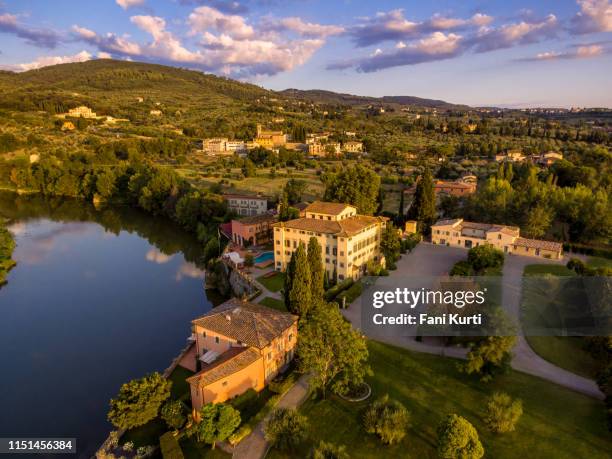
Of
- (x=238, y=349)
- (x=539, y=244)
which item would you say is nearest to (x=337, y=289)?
(x=238, y=349)

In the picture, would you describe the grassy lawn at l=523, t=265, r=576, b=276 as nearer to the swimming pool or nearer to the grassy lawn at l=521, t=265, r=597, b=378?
the grassy lawn at l=521, t=265, r=597, b=378

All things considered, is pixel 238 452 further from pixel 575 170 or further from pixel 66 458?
pixel 575 170

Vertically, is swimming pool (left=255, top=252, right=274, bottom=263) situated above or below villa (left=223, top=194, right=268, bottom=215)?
below

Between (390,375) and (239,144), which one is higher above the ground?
(239,144)

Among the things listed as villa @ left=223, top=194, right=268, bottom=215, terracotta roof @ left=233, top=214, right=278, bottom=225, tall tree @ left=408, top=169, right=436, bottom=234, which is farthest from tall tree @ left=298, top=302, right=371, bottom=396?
villa @ left=223, top=194, right=268, bottom=215

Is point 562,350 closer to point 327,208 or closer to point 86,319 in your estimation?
point 327,208

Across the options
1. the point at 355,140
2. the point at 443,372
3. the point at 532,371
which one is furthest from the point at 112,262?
the point at 355,140
